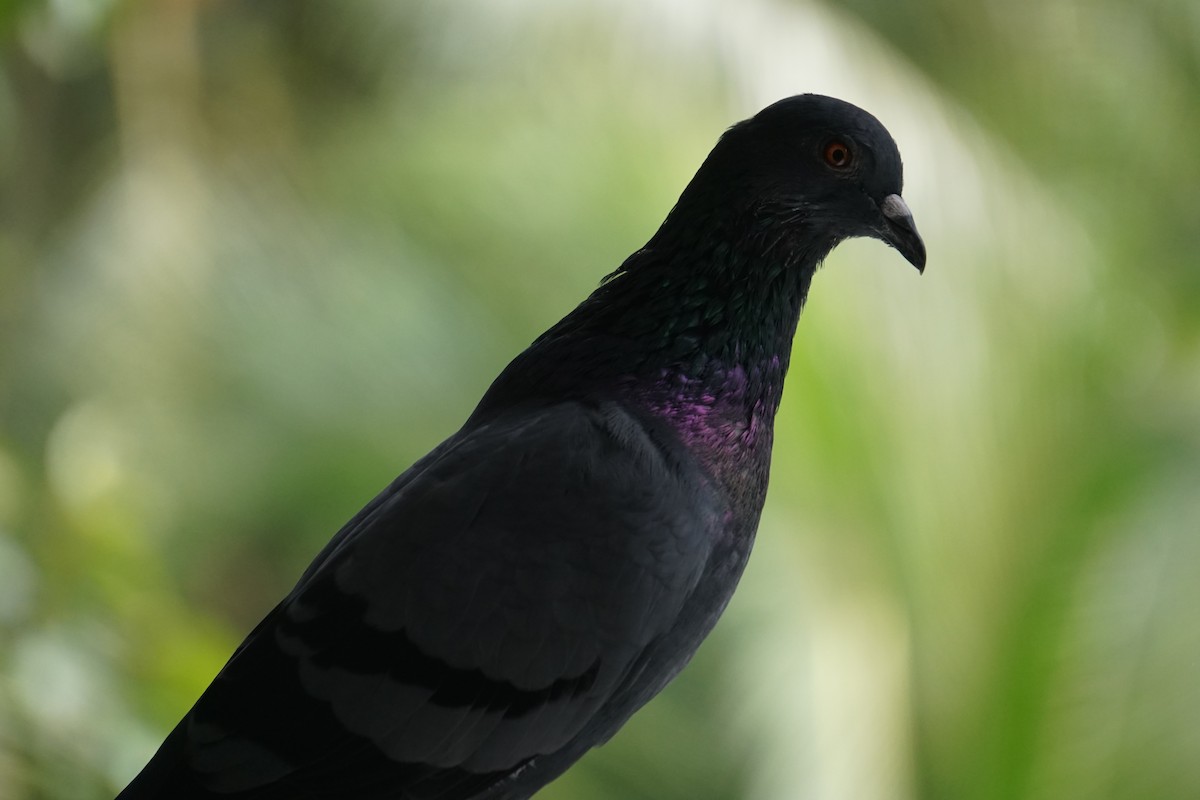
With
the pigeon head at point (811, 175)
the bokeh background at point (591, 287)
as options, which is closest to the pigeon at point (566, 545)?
the pigeon head at point (811, 175)

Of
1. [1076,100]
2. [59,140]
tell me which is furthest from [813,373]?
[59,140]

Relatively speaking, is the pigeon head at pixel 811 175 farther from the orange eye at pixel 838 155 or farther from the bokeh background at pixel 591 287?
the bokeh background at pixel 591 287

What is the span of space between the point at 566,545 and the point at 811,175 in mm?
686

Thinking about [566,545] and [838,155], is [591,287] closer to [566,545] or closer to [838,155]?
[838,155]

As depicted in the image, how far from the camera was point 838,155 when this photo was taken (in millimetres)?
1999

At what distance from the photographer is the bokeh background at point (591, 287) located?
436 centimetres

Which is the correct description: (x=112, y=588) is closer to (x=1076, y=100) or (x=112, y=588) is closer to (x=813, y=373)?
(x=813, y=373)

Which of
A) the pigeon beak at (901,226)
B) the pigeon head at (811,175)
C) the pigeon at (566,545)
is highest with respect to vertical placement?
the pigeon head at (811,175)

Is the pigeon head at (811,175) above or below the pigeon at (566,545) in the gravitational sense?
above

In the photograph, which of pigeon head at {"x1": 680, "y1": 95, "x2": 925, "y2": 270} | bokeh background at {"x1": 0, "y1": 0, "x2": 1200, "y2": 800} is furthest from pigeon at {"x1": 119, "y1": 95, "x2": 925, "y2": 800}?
bokeh background at {"x1": 0, "y1": 0, "x2": 1200, "y2": 800}

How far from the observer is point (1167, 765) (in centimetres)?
429

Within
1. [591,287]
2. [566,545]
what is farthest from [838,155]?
[591,287]

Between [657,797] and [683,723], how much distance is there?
45 cm

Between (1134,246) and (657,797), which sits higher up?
(1134,246)
